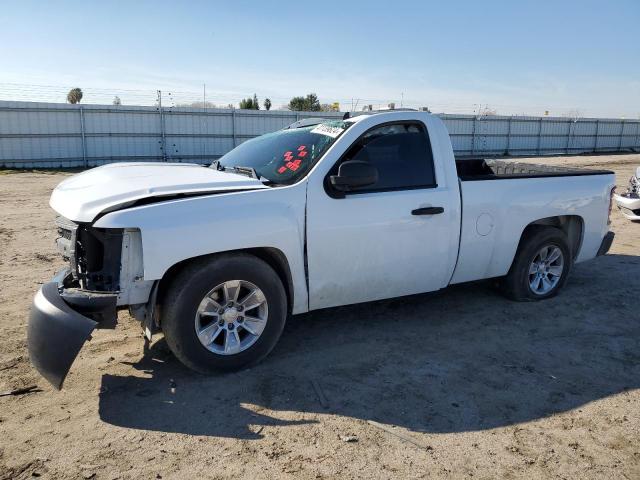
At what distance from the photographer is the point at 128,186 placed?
3848mm

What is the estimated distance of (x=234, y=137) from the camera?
25.0 metres

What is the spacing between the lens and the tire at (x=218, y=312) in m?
3.66

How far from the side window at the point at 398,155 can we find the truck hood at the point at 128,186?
39.7 inches

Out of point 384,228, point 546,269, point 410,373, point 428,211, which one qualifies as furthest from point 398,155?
point 546,269

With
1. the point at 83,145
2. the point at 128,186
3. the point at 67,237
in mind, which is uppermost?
the point at 83,145

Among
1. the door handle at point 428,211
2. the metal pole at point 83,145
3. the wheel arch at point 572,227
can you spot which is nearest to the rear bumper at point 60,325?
the door handle at point 428,211

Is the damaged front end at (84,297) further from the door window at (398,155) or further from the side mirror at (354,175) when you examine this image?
the door window at (398,155)

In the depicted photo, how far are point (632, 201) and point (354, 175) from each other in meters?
8.07

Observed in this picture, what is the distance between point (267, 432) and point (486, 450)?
1314 millimetres

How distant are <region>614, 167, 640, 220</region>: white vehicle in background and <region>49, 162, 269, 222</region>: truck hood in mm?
8540

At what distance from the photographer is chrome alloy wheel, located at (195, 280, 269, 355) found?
3809 millimetres

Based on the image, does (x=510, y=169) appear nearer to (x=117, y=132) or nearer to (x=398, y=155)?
(x=398, y=155)

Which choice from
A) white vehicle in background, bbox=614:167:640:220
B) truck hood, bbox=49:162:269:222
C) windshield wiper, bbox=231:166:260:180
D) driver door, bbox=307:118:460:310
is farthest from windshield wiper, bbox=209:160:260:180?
white vehicle in background, bbox=614:167:640:220

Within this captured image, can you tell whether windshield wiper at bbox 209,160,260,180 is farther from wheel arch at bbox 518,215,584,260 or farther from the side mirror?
wheel arch at bbox 518,215,584,260
